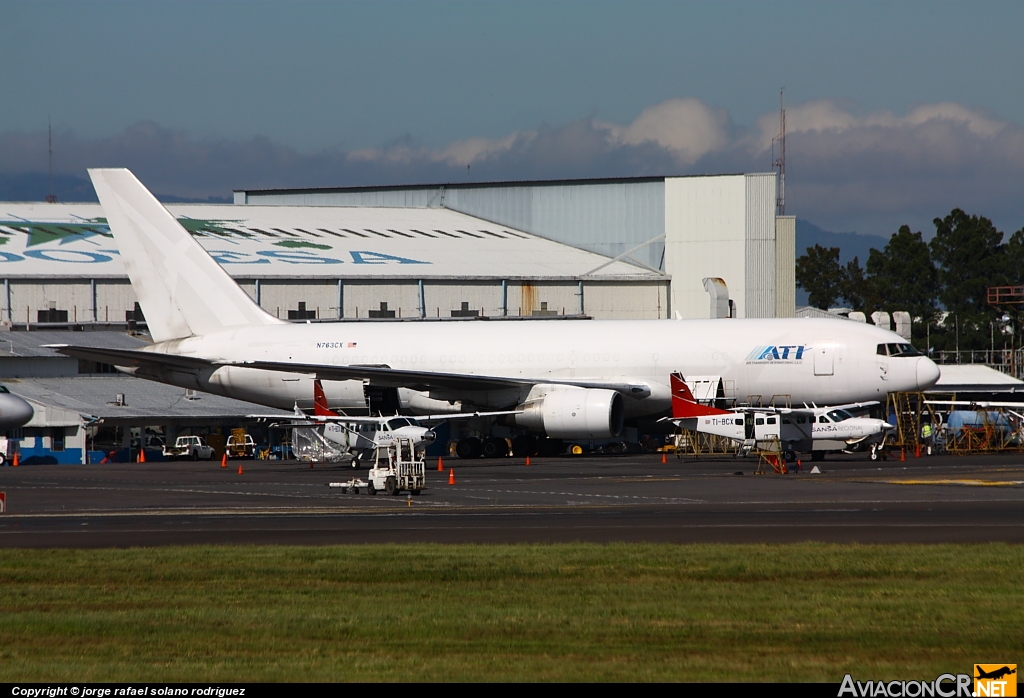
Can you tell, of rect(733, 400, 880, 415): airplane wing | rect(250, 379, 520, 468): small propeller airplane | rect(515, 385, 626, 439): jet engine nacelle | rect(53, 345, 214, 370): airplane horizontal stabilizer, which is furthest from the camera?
rect(53, 345, 214, 370): airplane horizontal stabilizer

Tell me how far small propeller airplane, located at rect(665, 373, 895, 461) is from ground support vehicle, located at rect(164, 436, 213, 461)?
78.2 ft

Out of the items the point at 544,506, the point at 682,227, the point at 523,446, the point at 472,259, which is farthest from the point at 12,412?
the point at 682,227

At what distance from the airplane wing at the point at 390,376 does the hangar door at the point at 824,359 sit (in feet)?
19.0

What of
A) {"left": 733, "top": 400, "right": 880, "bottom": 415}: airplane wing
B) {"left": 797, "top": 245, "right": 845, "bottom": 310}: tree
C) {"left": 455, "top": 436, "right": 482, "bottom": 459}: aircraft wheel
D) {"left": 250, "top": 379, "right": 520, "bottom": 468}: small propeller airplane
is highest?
{"left": 797, "top": 245, "right": 845, "bottom": 310}: tree

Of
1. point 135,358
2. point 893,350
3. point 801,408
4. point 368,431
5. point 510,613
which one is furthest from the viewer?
point 135,358

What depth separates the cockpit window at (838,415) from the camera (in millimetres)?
40406

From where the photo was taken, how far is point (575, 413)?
41.9m

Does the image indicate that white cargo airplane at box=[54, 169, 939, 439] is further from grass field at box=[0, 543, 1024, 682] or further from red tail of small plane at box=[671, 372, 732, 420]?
grass field at box=[0, 543, 1024, 682]

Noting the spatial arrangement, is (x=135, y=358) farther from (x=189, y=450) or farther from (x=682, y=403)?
(x=682, y=403)

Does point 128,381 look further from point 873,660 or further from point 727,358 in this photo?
point 873,660

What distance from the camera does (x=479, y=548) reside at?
678 inches

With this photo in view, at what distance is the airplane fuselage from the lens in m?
42.7

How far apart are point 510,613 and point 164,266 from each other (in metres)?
39.3

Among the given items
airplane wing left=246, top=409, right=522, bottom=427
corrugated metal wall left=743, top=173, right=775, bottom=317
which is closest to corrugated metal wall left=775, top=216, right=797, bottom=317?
corrugated metal wall left=743, top=173, right=775, bottom=317
